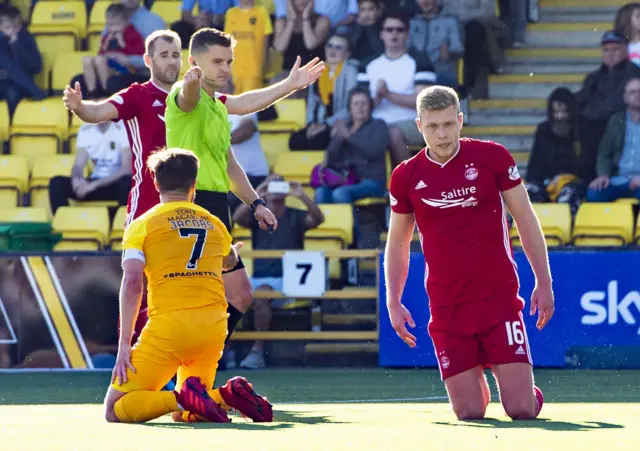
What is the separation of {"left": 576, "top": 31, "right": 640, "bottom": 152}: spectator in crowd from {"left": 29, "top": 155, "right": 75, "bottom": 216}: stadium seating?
17.8 feet

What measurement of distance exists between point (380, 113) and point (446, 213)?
7415mm

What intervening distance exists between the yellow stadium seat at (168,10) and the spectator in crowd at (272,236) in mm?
4133

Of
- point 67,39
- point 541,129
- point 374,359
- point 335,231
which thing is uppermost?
point 67,39

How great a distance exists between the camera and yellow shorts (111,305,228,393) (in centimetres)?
612

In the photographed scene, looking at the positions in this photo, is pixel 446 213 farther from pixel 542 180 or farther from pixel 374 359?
pixel 542 180

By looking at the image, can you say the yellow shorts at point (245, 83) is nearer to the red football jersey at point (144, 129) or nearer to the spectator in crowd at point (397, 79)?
the spectator in crowd at point (397, 79)

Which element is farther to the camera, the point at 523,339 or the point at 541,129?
the point at 541,129

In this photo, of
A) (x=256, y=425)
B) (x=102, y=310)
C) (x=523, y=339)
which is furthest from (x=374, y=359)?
(x=256, y=425)

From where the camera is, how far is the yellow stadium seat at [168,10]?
16.0 metres

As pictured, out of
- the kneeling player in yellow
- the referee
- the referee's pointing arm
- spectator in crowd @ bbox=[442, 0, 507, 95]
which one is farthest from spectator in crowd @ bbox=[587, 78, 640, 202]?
the kneeling player in yellow

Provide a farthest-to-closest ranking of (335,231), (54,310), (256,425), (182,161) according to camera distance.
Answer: (335,231), (54,310), (182,161), (256,425)

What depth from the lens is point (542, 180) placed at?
44.3ft

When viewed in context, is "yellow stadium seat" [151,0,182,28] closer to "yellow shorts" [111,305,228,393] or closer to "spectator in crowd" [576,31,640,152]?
"spectator in crowd" [576,31,640,152]

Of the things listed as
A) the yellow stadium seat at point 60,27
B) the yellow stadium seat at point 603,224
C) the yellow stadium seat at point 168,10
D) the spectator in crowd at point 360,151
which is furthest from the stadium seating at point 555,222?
the yellow stadium seat at point 60,27
